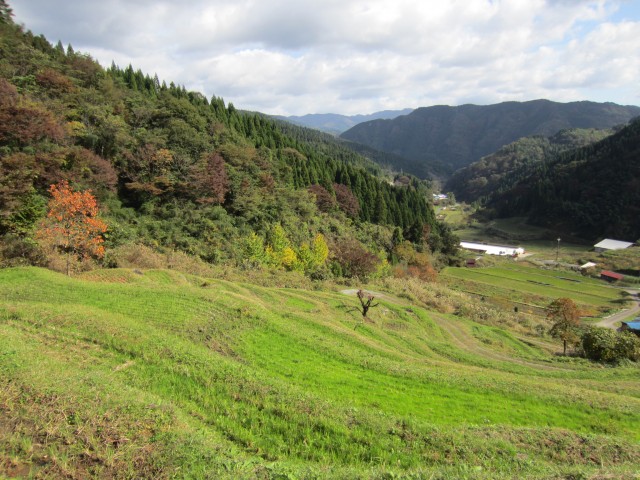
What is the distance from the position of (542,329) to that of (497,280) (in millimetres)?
32999

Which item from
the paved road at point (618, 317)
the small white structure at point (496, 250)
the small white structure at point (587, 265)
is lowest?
the paved road at point (618, 317)

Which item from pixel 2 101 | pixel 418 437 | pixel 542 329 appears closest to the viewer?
pixel 418 437

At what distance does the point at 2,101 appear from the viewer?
29.7 meters

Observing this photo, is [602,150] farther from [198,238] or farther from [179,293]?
[179,293]

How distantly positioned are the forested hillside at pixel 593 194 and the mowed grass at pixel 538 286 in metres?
56.8

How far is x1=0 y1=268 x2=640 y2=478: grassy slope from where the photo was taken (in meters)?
6.75

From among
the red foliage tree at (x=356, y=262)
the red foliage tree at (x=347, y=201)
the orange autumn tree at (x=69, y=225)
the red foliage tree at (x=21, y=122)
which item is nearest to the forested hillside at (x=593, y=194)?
the red foliage tree at (x=347, y=201)

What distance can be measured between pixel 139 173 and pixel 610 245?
12856cm

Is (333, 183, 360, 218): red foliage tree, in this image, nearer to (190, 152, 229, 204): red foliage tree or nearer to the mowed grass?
the mowed grass

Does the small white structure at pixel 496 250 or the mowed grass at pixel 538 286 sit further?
the small white structure at pixel 496 250

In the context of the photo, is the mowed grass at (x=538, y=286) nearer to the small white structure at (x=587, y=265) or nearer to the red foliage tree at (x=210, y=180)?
the small white structure at (x=587, y=265)

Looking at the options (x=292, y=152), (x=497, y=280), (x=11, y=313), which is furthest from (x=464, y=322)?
(x=292, y=152)

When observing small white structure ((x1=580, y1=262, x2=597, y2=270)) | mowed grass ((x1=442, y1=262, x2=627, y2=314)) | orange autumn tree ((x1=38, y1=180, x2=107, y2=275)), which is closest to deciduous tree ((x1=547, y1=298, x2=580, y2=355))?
mowed grass ((x1=442, y1=262, x2=627, y2=314))

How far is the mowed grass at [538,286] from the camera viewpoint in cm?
6200
